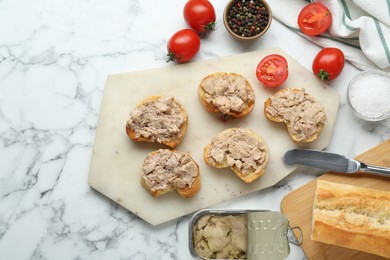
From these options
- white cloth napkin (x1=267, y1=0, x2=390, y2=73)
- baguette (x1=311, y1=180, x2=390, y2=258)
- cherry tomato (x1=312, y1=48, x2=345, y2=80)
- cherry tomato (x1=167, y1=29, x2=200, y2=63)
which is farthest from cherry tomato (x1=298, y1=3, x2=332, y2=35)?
baguette (x1=311, y1=180, x2=390, y2=258)

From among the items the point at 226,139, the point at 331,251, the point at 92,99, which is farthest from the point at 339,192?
the point at 92,99

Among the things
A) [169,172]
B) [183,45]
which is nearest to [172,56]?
[183,45]

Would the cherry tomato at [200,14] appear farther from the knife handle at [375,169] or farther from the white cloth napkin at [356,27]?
the knife handle at [375,169]

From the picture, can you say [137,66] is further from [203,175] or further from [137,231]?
[137,231]

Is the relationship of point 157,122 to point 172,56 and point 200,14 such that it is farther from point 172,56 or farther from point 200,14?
point 200,14

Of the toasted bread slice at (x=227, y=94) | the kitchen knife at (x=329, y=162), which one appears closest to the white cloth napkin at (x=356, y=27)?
the toasted bread slice at (x=227, y=94)

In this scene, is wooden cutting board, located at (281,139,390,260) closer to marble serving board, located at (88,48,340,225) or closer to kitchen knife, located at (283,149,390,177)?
kitchen knife, located at (283,149,390,177)
